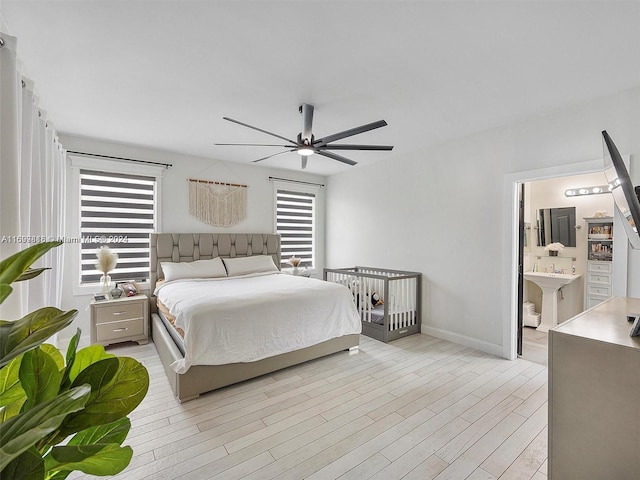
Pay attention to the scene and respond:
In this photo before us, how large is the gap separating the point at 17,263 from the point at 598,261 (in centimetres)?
531

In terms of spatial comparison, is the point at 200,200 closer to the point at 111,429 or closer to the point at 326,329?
the point at 326,329

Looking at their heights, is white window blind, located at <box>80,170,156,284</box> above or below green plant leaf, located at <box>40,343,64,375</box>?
above

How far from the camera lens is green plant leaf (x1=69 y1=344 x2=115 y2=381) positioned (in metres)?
0.71

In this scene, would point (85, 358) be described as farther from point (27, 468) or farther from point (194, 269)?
point (194, 269)

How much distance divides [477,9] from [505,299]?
280cm

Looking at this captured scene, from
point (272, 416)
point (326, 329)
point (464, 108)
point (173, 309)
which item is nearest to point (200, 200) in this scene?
point (173, 309)

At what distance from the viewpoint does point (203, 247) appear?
4.44m

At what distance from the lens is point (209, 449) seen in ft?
6.26

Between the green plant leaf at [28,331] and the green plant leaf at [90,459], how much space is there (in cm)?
19

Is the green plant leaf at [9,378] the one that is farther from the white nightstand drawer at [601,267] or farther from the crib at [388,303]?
the white nightstand drawer at [601,267]

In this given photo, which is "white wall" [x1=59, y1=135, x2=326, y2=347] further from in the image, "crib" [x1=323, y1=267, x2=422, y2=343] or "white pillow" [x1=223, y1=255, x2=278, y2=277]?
"crib" [x1=323, y1=267, x2=422, y2=343]

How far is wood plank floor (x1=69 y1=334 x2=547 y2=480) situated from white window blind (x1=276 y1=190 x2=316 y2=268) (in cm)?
281

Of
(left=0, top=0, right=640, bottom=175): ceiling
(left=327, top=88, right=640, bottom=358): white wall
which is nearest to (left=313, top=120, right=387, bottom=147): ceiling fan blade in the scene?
(left=0, top=0, right=640, bottom=175): ceiling

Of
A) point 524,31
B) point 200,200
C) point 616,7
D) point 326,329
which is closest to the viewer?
point 616,7
